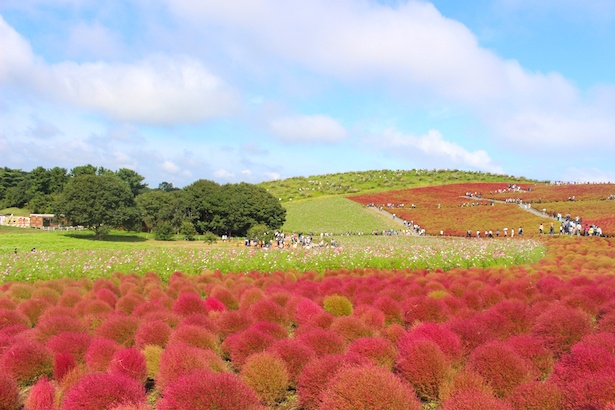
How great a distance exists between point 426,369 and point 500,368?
0.78 meters

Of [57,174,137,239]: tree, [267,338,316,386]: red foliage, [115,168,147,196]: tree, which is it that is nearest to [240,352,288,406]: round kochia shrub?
[267,338,316,386]: red foliage

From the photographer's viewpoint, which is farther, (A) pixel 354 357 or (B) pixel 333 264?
(B) pixel 333 264

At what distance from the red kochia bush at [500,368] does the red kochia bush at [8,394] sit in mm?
5099

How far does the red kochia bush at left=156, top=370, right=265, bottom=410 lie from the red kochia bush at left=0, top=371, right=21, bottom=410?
2.17m

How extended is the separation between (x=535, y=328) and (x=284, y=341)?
12.3 feet

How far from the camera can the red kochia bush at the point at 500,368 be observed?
4.89 m

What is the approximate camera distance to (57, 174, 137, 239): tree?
54062mm

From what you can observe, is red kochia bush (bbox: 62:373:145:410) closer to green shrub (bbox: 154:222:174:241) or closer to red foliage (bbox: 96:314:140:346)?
red foliage (bbox: 96:314:140:346)

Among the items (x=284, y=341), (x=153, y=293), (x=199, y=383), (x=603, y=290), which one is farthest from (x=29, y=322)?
(x=603, y=290)

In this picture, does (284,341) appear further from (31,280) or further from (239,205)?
(239,205)

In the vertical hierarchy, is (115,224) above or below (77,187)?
below

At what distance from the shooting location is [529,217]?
167 ft

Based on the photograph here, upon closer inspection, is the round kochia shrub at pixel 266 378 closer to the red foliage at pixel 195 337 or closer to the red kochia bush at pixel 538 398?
the red foliage at pixel 195 337

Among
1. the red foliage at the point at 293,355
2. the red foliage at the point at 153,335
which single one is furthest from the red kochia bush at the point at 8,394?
the red foliage at the point at 293,355
